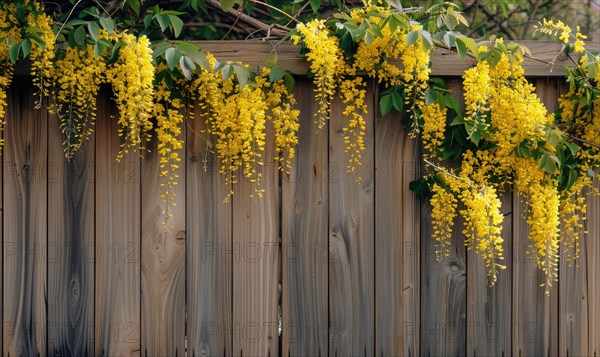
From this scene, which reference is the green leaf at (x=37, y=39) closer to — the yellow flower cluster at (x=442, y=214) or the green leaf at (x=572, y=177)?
the yellow flower cluster at (x=442, y=214)

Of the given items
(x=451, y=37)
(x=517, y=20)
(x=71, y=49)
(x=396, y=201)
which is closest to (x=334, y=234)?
(x=396, y=201)

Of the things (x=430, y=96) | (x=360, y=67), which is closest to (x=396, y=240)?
(x=430, y=96)

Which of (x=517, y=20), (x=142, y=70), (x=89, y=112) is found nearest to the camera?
(x=142, y=70)

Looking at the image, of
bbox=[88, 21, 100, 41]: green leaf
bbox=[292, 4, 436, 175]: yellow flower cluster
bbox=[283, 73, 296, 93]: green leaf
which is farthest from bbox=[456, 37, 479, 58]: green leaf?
bbox=[88, 21, 100, 41]: green leaf

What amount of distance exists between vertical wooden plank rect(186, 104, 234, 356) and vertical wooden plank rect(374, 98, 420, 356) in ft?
1.89

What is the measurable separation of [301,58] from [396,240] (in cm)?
77

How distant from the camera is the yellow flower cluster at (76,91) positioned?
2801mm

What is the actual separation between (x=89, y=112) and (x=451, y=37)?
52.4 inches

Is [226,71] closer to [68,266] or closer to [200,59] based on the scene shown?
[200,59]

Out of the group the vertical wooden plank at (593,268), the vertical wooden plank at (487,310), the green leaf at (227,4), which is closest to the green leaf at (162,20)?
the green leaf at (227,4)

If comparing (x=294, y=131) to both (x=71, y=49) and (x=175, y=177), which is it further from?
(x=71, y=49)

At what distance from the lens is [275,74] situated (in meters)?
2.85

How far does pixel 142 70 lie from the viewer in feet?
8.88

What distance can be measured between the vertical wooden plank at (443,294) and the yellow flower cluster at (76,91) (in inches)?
51.0
